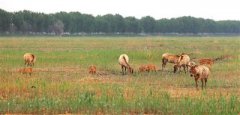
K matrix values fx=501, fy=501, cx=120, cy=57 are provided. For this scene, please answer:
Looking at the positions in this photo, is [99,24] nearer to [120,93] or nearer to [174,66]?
[174,66]

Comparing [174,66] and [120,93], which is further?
[174,66]

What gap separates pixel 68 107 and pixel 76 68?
15280mm

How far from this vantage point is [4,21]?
374ft

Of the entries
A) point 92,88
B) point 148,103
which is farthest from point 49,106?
point 92,88

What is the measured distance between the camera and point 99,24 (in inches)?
5807

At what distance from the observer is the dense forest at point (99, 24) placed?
398 feet

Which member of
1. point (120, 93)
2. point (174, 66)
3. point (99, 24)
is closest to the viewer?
point (120, 93)

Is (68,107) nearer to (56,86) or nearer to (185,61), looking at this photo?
(56,86)

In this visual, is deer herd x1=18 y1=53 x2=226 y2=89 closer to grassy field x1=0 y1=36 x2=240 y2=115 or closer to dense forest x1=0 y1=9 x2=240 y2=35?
grassy field x1=0 y1=36 x2=240 y2=115

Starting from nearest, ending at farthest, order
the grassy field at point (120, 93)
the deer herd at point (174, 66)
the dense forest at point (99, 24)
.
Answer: the grassy field at point (120, 93)
the deer herd at point (174, 66)
the dense forest at point (99, 24)

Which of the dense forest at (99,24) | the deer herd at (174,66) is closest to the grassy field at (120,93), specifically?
the deer herd at (174,66)

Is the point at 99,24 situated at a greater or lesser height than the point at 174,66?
lesser

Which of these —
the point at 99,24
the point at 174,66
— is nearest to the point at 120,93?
the point at 174,66

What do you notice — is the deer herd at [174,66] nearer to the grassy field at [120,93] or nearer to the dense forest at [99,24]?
the grassy field at [120,93]
